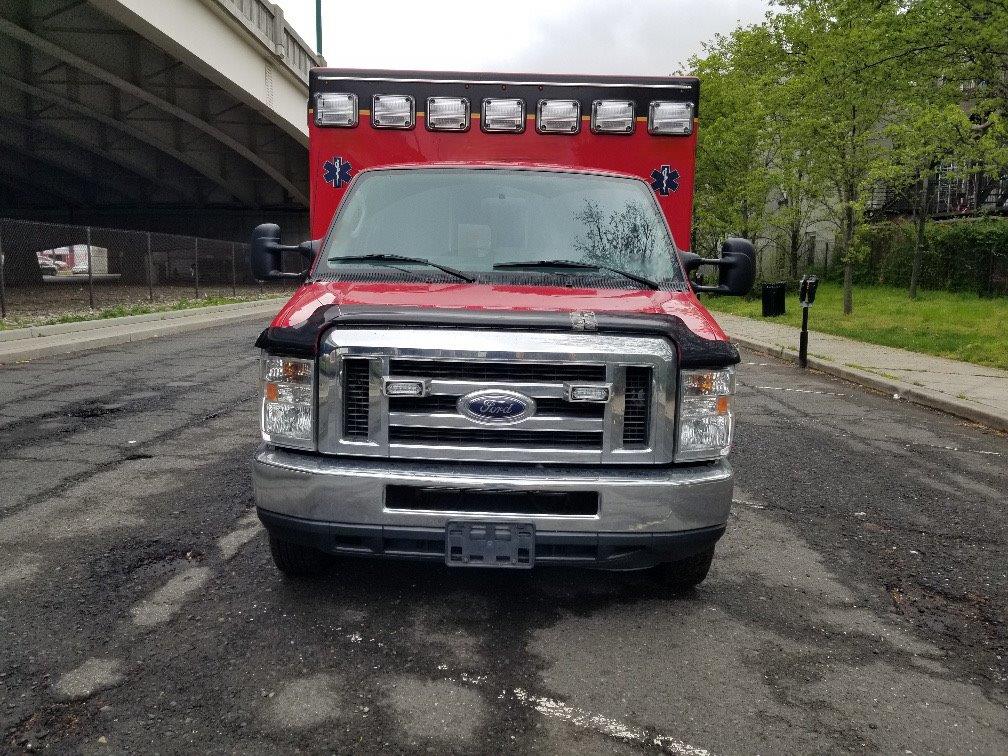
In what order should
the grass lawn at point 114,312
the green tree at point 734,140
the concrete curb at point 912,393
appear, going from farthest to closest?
the green tree at point 734,140
the grass lawn at point 114,312
the concrete curb at point 912,393

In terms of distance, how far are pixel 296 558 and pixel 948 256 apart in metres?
32.5

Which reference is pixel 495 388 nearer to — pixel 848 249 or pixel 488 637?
pixel 488 637

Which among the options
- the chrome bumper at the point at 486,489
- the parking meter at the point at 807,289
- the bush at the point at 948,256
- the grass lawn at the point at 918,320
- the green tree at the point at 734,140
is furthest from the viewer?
the green tree at the point at 734,140

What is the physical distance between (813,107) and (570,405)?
66.9 feet

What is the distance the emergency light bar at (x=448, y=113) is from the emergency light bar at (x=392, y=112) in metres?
0.19

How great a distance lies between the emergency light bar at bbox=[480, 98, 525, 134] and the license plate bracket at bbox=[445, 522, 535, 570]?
496 cm

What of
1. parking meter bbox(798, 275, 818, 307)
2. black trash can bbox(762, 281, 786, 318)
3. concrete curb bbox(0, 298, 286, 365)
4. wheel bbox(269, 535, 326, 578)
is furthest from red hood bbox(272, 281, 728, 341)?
black trash can bbox(762, 281, 786, 318)

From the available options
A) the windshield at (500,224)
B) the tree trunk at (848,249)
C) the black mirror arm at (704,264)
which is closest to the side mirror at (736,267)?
the black mirror arm at (704,264)

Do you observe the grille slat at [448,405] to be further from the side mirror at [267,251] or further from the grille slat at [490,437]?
the side mirror at [267,251]

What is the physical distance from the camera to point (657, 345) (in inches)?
139

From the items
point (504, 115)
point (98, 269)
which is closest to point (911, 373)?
point (504, 115)

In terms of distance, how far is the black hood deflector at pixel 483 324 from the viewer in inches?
138

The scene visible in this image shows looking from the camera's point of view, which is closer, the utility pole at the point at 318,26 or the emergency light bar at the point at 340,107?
the emergency light bar at the point at 340,107

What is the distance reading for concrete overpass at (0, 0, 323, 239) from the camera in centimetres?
2289
